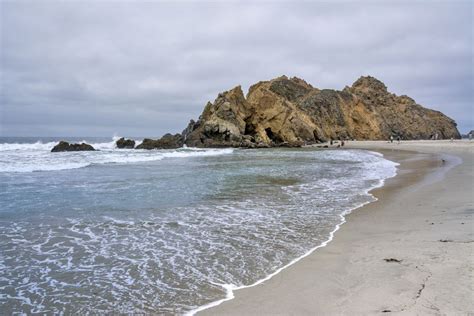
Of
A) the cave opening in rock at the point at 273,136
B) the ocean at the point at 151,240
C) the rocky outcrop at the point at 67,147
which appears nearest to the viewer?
the ocean at the point at 151,240

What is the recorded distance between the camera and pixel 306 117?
64.2m

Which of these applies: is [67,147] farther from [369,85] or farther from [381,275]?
[369,85]

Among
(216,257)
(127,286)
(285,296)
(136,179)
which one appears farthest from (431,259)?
(136,179)

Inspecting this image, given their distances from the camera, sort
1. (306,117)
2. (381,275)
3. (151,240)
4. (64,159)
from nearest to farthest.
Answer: (381,275)
(151,240)
(64,159)
(306,117)

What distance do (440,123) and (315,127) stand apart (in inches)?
1857

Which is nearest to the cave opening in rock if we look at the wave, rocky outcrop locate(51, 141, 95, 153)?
the wave

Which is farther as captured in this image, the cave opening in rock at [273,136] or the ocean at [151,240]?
the cave opening in rock at [273,136]

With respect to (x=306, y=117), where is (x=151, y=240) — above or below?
below

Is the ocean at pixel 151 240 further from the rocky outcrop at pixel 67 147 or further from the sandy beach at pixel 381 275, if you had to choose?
the rocky outcrop at pixel 67 147

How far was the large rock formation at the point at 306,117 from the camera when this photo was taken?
53.2 metres

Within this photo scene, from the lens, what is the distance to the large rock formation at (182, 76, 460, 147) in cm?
5319

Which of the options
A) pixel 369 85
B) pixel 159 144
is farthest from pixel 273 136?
pixel 369 85

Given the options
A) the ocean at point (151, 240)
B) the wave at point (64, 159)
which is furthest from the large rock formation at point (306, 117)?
the ocean at point (151, 240)

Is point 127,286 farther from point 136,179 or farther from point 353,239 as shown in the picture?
point 136,179
